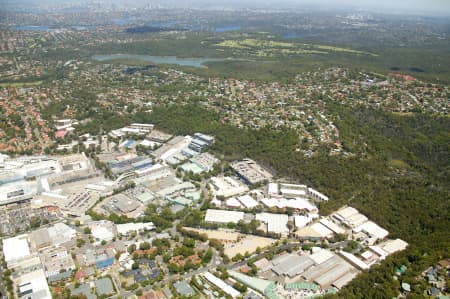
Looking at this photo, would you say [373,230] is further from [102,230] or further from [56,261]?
[56,261]

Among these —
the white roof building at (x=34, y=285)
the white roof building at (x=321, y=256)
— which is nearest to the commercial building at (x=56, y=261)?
the white roof building at (x=34, y=285)

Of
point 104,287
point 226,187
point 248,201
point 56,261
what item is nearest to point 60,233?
point 56,261

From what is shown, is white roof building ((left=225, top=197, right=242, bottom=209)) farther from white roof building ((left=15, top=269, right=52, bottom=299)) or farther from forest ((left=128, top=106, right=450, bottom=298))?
white roof building ((left=15, top=269, right=52, bottom=299))

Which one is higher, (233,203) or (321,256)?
(233,203)

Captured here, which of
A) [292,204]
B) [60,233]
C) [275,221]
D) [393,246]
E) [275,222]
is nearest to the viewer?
[393,246]

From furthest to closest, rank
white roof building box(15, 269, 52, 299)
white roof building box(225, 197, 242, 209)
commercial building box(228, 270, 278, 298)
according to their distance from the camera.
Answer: white roof building box(225, 197, 242, 209) → commercial building box(228, 270, 278, 298) → white roof building box(15, 269, 52, 299)

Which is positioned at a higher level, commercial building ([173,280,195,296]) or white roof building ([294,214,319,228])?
white roof building ([294,214,319,228])

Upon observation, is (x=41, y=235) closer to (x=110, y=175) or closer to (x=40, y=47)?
(x=110, y=175)

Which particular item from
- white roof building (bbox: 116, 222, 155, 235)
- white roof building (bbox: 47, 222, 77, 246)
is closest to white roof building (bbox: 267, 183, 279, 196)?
white roof building (bbox: 116, 222, 155, 235)

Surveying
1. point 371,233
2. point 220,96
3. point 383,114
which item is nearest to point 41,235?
point 371,233
